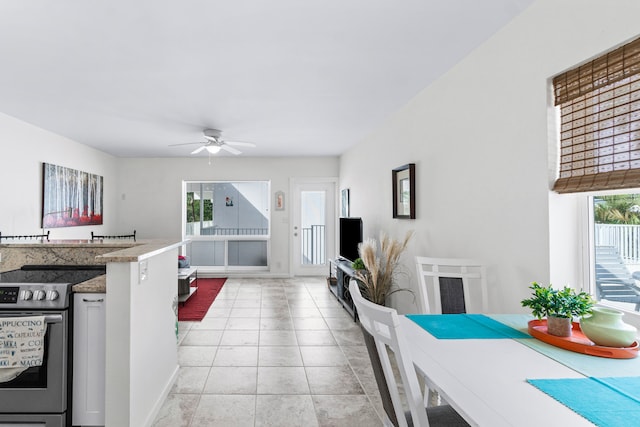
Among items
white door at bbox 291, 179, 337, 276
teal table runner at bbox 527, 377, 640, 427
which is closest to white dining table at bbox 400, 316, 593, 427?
teal table runner at bbox 527, 377, 640, 427

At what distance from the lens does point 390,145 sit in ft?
13.4

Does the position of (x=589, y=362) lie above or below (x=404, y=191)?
below

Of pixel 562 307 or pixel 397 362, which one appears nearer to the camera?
pixel 397 362

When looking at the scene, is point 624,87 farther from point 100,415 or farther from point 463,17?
point 100,415

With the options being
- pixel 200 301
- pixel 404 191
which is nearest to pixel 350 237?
pixel 404 191

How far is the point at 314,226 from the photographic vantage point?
23.2ft

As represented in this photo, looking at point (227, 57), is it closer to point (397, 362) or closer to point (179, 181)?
point (397, 362)

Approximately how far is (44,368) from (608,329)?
2564 mm

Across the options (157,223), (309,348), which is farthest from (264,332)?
(157,223)

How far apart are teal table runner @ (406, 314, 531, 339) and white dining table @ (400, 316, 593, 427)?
0.05 metres

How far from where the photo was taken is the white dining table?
2.65 ft

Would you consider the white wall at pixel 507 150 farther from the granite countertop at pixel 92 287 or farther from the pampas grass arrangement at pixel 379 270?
the granite countertop at pixel 92 287

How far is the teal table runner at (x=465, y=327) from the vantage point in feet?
4.44

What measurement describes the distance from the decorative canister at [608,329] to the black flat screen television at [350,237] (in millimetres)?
3495
